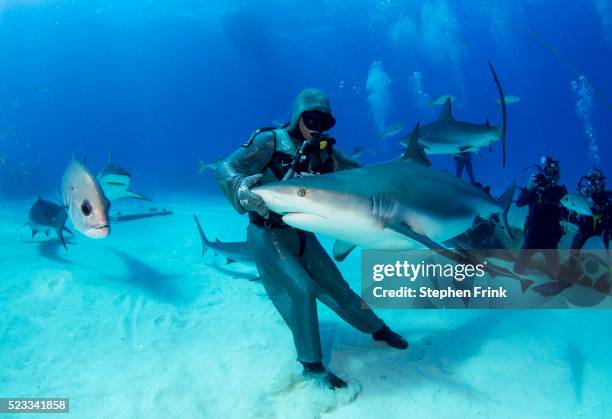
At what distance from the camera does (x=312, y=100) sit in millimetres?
3406

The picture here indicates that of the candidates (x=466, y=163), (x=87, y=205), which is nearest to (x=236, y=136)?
(x=466, y=163)

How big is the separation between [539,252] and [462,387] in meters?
4.01

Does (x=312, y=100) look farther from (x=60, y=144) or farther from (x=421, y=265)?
(x=60, y=144)

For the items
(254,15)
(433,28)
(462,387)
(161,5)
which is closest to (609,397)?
(462,387)

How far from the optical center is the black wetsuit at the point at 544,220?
5.98m

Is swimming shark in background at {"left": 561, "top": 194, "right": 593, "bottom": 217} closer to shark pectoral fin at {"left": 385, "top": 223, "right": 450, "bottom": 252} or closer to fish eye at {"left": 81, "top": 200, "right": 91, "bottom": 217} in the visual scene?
shark pectoral fin at {"left": 385, "top": 223, "right": 450, "bottom": 252}

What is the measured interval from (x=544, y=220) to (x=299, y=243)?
463 cm

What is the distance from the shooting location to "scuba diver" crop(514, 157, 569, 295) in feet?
19.6

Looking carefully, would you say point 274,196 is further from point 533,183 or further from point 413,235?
point 533,183

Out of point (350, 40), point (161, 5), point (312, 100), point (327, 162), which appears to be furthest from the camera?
point (350, 40)

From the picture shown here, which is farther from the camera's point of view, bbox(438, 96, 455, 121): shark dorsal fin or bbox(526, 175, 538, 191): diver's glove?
bbox(438, 96, 455, 121): shark dorsal fin

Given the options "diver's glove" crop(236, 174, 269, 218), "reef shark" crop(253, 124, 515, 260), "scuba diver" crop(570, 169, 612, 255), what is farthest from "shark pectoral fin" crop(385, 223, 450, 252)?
"scuba diver" crop(570, 169, 612, 255)

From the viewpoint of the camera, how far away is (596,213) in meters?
6.14

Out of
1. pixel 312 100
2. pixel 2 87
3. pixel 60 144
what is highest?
pixel 2 87
